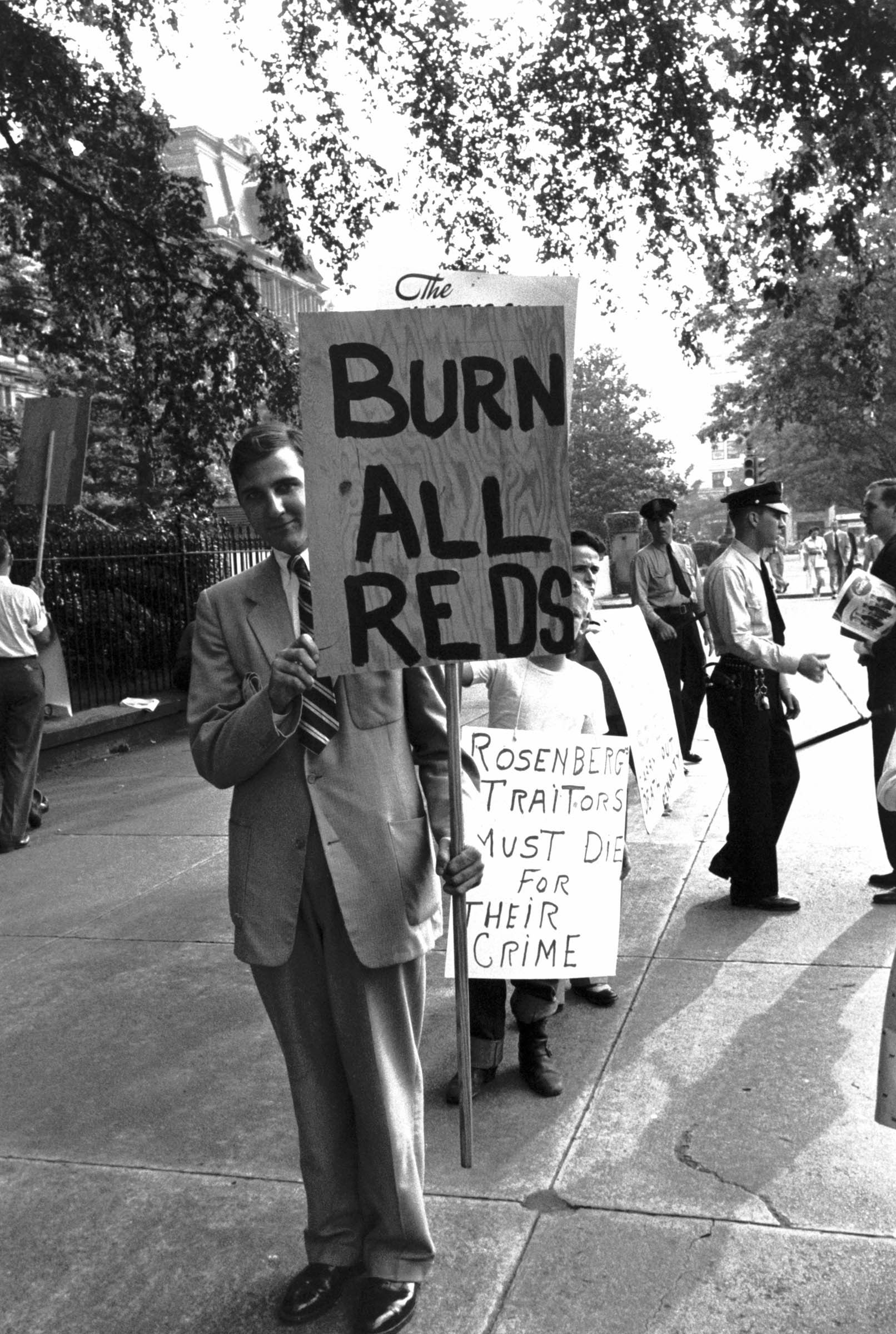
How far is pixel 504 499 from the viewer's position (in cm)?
287

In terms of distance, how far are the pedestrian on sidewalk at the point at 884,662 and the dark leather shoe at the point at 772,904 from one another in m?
0.43

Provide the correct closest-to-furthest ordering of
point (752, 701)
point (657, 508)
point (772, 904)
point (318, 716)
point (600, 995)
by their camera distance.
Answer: point (318, 716) → point (600, 995) → point (772, 904) → point (752, 701) → point (657, 508)

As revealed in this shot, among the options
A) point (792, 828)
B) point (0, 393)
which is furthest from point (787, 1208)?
point (0, 393)

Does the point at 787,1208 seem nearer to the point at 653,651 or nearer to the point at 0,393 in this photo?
the point at 653,651

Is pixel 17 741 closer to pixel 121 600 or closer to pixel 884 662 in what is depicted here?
pixel 884 662

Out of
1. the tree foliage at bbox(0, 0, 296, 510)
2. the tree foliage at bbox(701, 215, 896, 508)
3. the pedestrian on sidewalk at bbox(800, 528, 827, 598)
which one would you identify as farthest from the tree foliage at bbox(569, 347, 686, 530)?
the tree foliage at bbox(0, 0, 296, 510)

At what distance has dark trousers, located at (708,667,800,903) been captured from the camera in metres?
6.02

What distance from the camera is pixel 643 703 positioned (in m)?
5.58

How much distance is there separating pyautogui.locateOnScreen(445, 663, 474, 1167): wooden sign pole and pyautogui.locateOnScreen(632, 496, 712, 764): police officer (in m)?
7.21

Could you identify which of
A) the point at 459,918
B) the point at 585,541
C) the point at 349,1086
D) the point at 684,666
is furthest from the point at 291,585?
the point at 684,666

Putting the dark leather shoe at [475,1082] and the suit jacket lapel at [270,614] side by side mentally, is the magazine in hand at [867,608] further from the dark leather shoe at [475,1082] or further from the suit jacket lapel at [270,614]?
the suit jacket lapel at [270,614]

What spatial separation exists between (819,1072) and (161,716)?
34.3 ft

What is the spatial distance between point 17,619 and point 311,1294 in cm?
592

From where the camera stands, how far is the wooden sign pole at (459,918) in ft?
9.36
